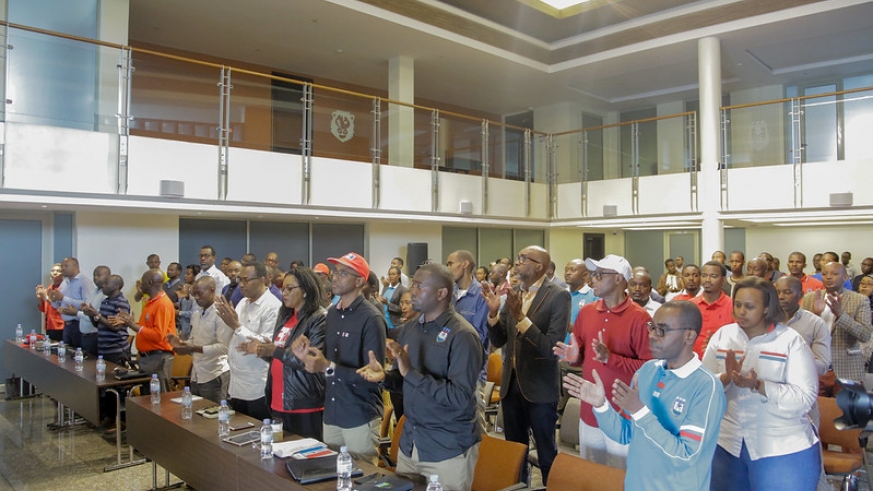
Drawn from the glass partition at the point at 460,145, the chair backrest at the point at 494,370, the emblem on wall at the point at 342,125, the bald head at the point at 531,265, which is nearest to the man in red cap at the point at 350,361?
the bald head at the point at 531,265

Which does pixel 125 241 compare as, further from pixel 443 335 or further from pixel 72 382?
pixel 443 335

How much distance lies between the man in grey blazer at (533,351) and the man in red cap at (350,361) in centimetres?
84

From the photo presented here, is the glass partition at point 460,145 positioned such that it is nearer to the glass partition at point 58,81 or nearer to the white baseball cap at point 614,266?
the glass partition at point 58,81

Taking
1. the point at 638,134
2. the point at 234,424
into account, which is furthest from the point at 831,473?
the point at 638,134

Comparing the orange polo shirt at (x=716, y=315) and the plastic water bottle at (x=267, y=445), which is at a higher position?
the orange polo shirt at (x=716, y=315)

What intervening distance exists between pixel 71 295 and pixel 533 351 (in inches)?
242

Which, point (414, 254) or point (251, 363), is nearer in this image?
point (251, 363)

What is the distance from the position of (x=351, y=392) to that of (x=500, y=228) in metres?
10.9

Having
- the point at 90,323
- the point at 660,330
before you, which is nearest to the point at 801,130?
the point at 660,330

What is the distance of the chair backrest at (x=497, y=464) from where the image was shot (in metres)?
3.06

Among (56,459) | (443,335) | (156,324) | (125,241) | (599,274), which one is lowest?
(56,459)

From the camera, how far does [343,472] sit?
9.13 ft

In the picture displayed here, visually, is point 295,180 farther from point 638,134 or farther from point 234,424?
point 638,134

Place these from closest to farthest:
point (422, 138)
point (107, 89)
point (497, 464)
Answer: point (497, 464), point (107, 89), point (422, 138)
